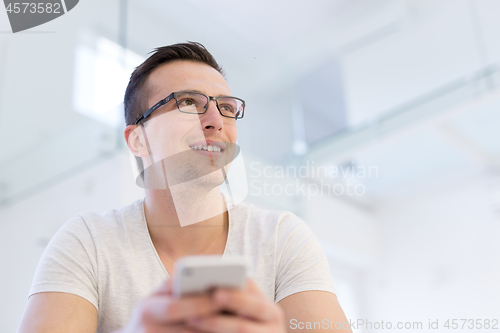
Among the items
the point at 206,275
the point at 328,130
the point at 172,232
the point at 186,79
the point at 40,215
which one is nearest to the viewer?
the point at 206,275

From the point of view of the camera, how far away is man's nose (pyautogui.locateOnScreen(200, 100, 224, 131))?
96cm

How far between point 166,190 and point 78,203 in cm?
74

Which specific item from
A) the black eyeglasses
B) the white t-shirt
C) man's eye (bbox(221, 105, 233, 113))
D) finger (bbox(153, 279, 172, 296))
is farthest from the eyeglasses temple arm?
finger (bbox(153, 279, 172, 296))

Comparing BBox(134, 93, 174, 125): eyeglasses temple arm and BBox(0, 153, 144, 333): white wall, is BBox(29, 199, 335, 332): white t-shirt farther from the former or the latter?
BBox(0, 153, 144, 333): white wall

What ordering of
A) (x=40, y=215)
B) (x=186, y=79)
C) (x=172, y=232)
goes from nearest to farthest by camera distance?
1. (x=172, y=232)
2. (x=186, y=79)
3. (x=40, y=215)

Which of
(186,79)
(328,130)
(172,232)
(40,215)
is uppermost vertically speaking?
(328,130)

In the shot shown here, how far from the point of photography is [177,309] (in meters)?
0.39

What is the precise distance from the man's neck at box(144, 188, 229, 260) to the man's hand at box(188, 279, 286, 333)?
0.50 meters

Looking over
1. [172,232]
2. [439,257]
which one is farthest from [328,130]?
[172,232]

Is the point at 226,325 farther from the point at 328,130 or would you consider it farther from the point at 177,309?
the point at 328,130

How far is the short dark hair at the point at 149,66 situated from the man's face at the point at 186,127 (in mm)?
18

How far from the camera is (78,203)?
62.0 inches

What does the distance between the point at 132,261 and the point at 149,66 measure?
48 cm

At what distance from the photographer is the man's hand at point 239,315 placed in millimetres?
389
